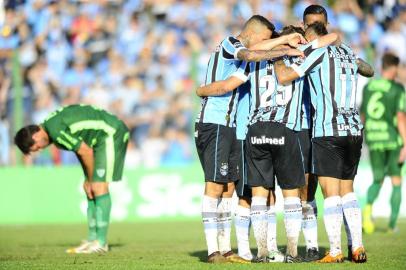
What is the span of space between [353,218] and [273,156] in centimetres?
107

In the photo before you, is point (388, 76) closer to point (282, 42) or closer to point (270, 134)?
point (282, 42)

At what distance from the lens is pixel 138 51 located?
70.2 feet

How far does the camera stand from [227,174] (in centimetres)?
1026

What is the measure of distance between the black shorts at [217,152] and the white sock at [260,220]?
16.4 inches

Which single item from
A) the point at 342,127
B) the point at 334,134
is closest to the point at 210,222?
the point at 334,134

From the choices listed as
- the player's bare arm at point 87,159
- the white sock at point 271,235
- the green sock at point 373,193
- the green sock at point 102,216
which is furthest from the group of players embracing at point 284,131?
the green sock at point 373,193

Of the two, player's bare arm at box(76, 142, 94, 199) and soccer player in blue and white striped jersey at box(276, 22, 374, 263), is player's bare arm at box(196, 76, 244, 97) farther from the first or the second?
player's bare arm at box(76, 142, 94, 199)

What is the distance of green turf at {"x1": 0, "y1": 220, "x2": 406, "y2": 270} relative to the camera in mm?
9977

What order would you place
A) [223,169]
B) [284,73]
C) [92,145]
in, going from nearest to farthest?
[284,73]
[223,169]
[92,145]

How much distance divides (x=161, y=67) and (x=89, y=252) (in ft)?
30.2

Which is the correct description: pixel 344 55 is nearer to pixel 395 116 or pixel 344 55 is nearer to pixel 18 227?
pixel 395 116

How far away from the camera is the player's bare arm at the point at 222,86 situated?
1009cm

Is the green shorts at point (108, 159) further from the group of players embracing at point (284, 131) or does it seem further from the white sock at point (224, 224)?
the group of players embracing at point (284, 131)

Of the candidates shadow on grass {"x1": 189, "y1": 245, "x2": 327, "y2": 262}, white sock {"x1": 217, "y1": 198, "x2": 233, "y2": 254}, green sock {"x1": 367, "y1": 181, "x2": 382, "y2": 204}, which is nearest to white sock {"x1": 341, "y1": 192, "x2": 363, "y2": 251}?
shadow on grass {"x1": 189, "y1": 245, "x2": 327, "y2": 262}
